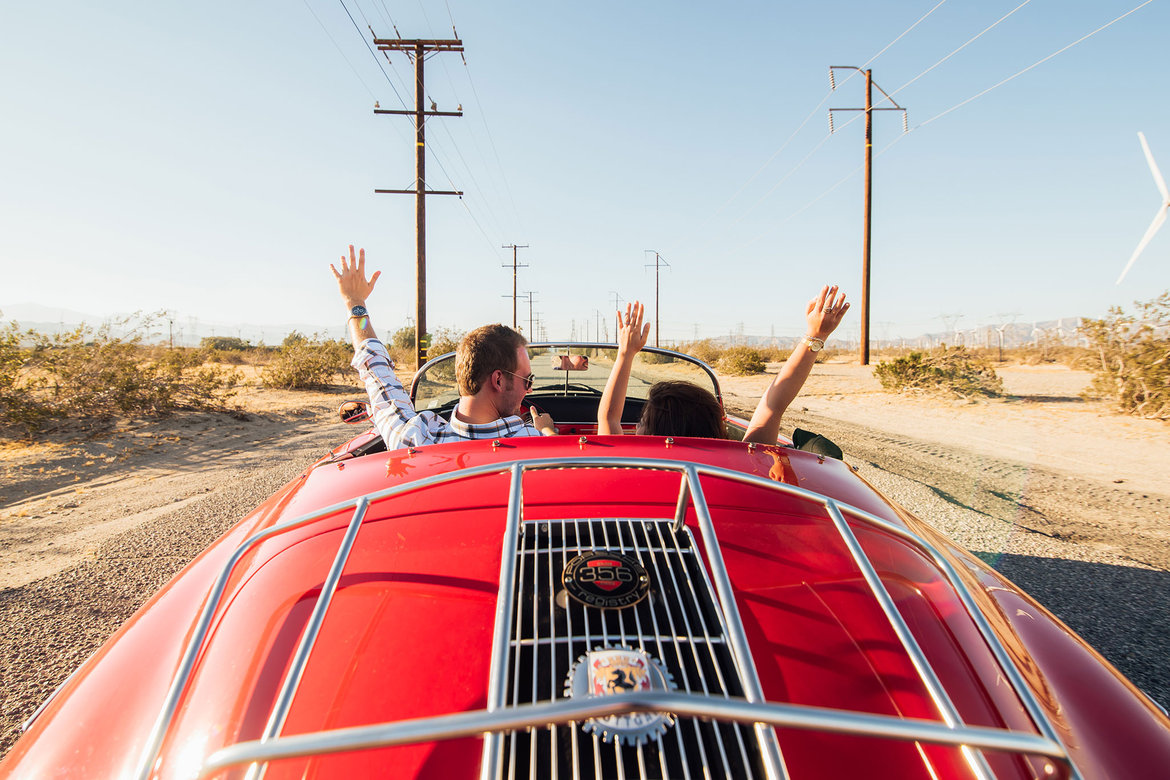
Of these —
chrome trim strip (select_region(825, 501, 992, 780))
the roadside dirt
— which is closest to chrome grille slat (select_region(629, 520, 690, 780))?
chrome trim strip (select_region(825, 501, 992, 780))

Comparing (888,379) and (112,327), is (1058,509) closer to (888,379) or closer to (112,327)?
(888,379)

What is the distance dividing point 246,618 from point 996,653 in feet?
5.02

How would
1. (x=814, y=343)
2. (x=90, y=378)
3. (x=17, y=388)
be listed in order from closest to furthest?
(x=814, y=343) < (x=17, y=388) < (x=90, y=378)

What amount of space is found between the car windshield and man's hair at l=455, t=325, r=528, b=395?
0.91m

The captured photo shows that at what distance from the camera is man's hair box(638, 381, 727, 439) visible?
6.89 ft

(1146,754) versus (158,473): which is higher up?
(1146,754)

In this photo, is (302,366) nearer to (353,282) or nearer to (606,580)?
(353,282)

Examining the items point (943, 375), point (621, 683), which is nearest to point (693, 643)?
point (621, 683)

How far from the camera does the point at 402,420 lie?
232 centimetres

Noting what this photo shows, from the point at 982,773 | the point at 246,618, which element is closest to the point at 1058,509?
the point at 982,773

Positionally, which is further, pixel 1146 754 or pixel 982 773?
pixel 1146 754

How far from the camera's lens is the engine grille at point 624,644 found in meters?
0.87

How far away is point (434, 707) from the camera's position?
0.98 meters

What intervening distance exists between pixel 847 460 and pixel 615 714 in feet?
23.1
